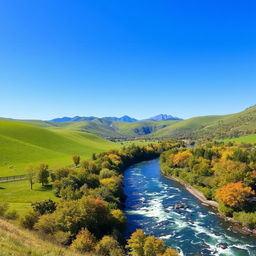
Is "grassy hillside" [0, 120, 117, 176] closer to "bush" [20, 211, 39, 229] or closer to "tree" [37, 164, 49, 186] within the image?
"tree" [37, 164, 49, 186]

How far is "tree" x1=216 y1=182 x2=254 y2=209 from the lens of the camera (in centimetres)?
6850

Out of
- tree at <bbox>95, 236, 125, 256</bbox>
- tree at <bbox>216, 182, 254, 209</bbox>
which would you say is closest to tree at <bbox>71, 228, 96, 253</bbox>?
tree at <bbox>95, 236, 125, 256</bbox>

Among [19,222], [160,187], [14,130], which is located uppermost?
[14,130]

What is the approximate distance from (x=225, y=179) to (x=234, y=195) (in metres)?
12.5

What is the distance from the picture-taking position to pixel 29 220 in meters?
48.6

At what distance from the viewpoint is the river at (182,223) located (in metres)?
50.8

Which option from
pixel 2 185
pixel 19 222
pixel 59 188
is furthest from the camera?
pixel 2 185

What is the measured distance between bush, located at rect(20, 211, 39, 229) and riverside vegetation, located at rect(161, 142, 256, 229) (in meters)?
52.8

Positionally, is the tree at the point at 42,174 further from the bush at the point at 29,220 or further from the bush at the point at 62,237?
the bush at the point at 62,237

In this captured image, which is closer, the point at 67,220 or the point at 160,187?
the point at 67,220

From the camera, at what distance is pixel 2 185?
81.9 meters

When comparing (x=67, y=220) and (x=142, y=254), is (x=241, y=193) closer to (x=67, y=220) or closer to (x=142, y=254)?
(x=142, y=254)

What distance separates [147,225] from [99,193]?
57.4ft

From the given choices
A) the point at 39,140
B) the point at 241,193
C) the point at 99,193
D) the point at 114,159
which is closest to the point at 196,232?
the point at 241,193
